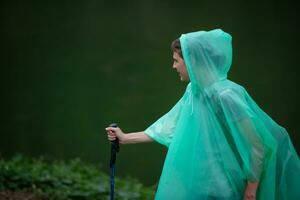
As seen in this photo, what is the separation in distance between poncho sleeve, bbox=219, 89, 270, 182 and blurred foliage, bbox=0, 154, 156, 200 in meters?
2.80

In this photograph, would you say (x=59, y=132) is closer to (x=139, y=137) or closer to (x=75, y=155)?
(x=75, y=155)

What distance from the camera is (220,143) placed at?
3371 mm

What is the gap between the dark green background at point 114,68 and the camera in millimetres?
6621

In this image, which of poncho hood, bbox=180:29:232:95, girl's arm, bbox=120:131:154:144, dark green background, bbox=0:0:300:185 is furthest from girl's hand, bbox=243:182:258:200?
dark green background, bbox=0:0:300:185

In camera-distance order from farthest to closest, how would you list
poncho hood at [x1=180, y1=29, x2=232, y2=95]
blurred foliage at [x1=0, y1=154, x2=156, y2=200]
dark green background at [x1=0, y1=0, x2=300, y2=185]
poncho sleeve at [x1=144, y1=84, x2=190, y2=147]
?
dark green background at [x1=0, y1=0, x2=300, y2=185], blurred foliage at [x1=0, y1=154, x2=156, y2=200], poncho sleeve at [x1=144, y1=84, x2=190, y2=147], poncho hood at [x1=180, y1=29, x2=232, y2=95]

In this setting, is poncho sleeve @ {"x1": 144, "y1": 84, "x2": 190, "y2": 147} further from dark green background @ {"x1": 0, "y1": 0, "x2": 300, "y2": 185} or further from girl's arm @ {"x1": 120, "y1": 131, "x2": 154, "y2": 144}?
dark green background @ {"x1": 0, "y1": 0, "x2": 300, "y2": 185}

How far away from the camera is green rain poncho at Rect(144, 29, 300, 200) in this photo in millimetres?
3285

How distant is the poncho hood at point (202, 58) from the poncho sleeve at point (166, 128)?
325mm

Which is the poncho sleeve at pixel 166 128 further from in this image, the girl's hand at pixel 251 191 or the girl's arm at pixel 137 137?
the girl's hand at pixel 251 191

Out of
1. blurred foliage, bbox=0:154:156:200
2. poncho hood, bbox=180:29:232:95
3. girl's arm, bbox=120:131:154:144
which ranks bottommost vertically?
blurred foliage, bbox=0:154:156:200

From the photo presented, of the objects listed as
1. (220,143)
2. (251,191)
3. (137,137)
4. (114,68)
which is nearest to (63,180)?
(114,68)

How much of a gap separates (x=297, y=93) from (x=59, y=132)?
2.70 metres

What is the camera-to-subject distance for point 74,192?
19.4 feet

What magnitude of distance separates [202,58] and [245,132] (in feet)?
1.57
